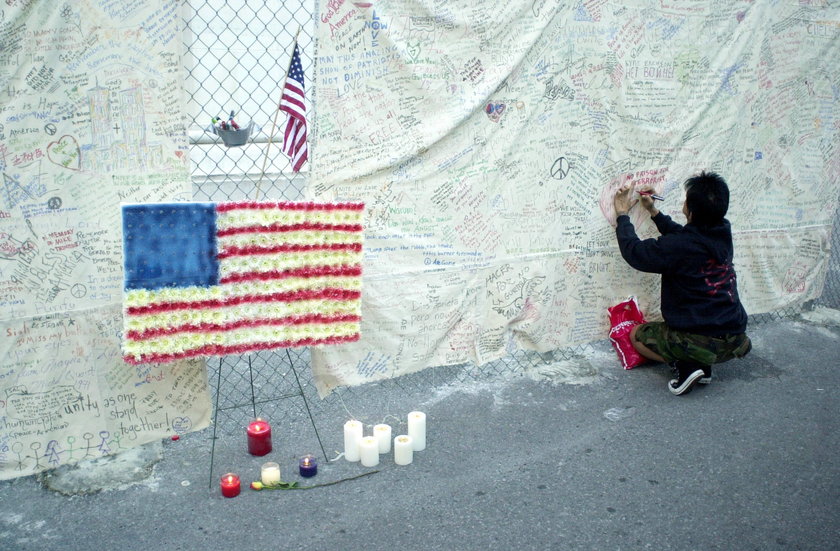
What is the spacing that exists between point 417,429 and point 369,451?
0.31 meters

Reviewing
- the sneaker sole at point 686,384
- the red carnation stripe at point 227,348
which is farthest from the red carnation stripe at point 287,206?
the sneaker sole at point 686,384

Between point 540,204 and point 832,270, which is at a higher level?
point 540,204

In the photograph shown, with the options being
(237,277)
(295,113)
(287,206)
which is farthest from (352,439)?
(295,113)

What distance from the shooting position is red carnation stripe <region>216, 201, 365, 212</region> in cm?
347

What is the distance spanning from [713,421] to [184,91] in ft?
12.1

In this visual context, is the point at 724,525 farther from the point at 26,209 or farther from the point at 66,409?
the point at 26,209

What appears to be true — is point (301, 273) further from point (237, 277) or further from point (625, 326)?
point (625, 326)

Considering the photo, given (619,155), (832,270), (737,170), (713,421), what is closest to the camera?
(713,421)

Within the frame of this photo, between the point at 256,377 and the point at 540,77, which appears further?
the point at 256,377

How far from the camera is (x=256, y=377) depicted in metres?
5.07

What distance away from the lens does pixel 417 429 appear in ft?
13.7

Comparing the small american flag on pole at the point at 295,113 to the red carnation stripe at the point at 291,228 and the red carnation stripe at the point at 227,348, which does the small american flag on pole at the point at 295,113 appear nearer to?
the red carnation stripe at the point at 291,228

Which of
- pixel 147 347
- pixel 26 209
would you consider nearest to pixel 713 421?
pixel 147 347

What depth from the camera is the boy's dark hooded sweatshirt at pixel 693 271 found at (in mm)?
4730
